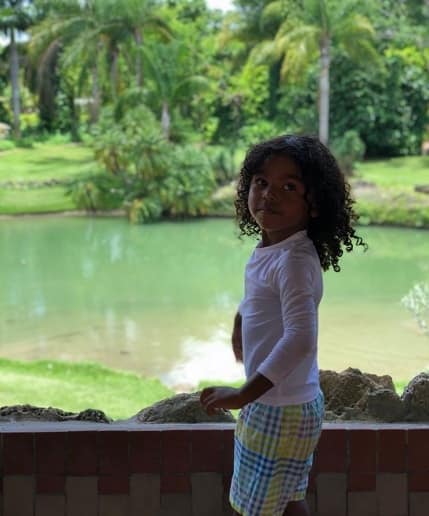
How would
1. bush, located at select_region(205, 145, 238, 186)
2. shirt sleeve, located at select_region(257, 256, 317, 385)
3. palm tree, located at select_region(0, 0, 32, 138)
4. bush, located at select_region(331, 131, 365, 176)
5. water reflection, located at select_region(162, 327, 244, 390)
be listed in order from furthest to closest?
palm tree, located at select_region(0, 0, 32, 138), bush, located at select_region(331, 131, 365, 176), bush, located at select_region(205, 145, 238, 186), water reflection, located at select_region(162, 327, 244, 390), shirt sleeve, located at select_region(257, 256, 317, 385)

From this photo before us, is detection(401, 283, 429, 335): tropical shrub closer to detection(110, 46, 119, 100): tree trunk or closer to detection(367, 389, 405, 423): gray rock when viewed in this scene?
detection(367, 389, 405, 423): gray rock

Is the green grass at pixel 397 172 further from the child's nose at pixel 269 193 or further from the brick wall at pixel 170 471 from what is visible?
the child's nose at pixel 269 193

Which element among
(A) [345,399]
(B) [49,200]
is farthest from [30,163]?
(A) [345,399]

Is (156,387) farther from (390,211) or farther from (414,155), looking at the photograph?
(414,155)

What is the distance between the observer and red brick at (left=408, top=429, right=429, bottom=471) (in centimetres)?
151

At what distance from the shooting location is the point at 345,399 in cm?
178

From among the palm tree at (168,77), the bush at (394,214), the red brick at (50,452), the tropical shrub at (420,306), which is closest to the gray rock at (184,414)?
the red brick at (50,452)

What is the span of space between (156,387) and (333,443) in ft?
11.5

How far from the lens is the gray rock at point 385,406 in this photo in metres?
1.63

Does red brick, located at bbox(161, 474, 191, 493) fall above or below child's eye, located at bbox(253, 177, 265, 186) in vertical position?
below

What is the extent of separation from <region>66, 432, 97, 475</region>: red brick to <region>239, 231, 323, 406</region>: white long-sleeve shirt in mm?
376

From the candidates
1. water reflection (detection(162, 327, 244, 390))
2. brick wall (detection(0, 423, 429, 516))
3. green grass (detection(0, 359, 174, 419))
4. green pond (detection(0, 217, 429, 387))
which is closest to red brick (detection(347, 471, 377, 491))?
brick wall (detection(0, 423, 429, 516))

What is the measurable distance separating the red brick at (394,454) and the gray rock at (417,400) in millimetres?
116

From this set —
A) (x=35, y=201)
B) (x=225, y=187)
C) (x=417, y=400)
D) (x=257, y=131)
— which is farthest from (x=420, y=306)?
(x=257, y=131)
